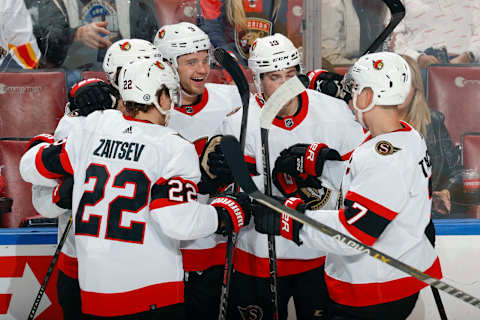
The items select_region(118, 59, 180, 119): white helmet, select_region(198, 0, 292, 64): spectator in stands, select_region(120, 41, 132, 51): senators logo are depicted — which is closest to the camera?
select_region(118, 59, 180, 119): white helmet

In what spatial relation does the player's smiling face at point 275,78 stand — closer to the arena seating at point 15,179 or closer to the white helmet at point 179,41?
the white helmet at point 179,41

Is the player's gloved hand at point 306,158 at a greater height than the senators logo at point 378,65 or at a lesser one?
lesser

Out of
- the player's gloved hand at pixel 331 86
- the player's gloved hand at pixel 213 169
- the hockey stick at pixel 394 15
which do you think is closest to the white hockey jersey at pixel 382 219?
the player's gloved hand at pixel 213 169

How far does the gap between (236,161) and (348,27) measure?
1853mm

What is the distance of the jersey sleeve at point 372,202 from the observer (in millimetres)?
1553

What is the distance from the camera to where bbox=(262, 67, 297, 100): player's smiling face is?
7.07ft

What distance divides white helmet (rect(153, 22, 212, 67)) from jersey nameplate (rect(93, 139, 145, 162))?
80 centimetres

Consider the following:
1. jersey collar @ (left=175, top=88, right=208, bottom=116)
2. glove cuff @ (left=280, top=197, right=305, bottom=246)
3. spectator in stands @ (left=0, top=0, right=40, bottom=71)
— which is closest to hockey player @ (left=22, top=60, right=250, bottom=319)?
glove cuff @ (left=280, top=197, right=305, bottom=246)

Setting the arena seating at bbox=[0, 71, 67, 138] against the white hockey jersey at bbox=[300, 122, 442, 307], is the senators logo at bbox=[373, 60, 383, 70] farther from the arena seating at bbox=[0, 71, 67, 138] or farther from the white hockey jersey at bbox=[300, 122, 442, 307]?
the arena seating at bbox=[0, 71, 67, 138]

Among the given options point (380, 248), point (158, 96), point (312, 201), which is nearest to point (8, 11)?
point (158, 96)

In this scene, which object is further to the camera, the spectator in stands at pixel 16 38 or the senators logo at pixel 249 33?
the senators logo at pixel 249 33

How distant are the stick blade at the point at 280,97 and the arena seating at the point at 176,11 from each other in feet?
5.07

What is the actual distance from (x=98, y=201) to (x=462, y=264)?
1.77 metres

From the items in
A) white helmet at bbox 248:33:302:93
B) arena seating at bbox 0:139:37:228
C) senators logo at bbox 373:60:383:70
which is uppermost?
senators logo at bbox 373:60:383:70
